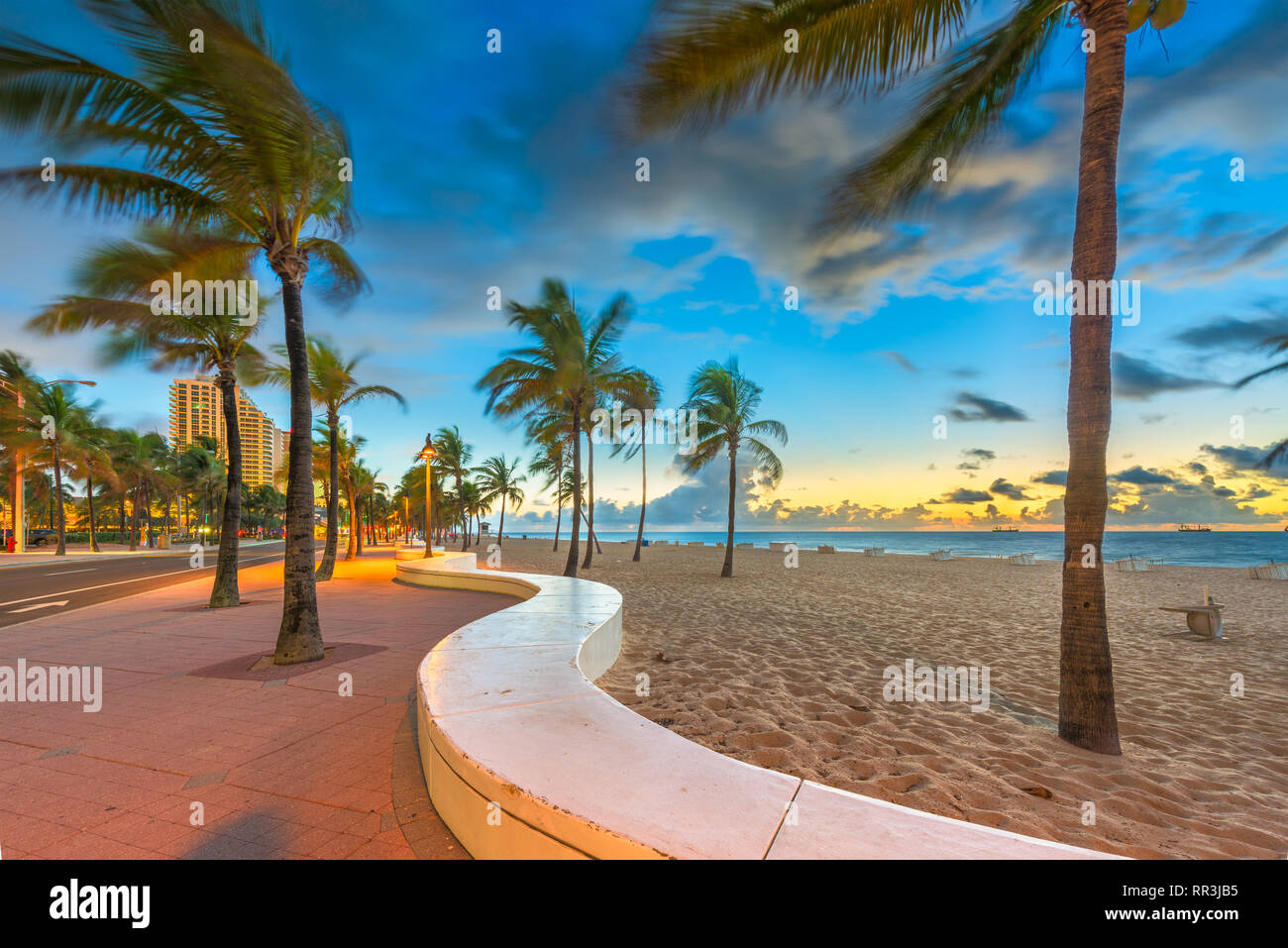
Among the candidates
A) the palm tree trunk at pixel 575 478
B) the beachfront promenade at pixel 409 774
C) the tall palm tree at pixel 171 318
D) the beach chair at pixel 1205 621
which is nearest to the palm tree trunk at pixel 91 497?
the tall palm tree at pixel 171 318

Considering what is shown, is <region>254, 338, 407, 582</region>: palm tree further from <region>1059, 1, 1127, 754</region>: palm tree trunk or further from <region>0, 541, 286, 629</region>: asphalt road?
<region>1059, 1, 1127, 754</region>: palm tree trunk

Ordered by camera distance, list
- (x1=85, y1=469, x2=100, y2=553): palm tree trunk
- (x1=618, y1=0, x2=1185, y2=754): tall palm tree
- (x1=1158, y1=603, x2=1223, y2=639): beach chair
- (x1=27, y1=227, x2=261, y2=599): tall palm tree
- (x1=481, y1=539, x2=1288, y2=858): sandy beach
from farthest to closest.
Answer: (x1=85, y1=469, x2=100, y2=553): palm tree trunk
(x1=1158, y1=603, x2=1223, y2=639): beach chair
(x1=27, y1=227, x2=261, y2=599): tall palm tree
(x1=618, y1=0, x2=1185, y2=754): tall palm tree
(x1=481, y1=539, x2=1288, y2=858): sandy beach

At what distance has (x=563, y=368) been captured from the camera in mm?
17594

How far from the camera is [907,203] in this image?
648cm

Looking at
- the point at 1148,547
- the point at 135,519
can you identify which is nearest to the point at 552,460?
the point at 135,519

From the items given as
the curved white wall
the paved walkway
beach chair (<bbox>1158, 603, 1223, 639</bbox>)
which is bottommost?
beach chair (<bbox>1158, 603, 1223, 639</bbox>)

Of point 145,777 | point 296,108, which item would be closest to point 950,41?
point 296,108

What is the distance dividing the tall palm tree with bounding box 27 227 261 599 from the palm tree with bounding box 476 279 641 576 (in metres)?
7.54

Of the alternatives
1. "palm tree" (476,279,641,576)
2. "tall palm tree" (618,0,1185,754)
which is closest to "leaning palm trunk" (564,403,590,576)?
"palm tree" (476,279,641,576)

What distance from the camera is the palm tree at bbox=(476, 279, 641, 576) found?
17812mm

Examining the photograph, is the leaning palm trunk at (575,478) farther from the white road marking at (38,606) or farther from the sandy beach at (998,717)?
the white road marking at (38,606)

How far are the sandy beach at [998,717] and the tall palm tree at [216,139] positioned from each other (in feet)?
16.1

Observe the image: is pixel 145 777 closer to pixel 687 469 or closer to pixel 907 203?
pixel 907 203

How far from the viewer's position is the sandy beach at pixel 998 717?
3609 mm
